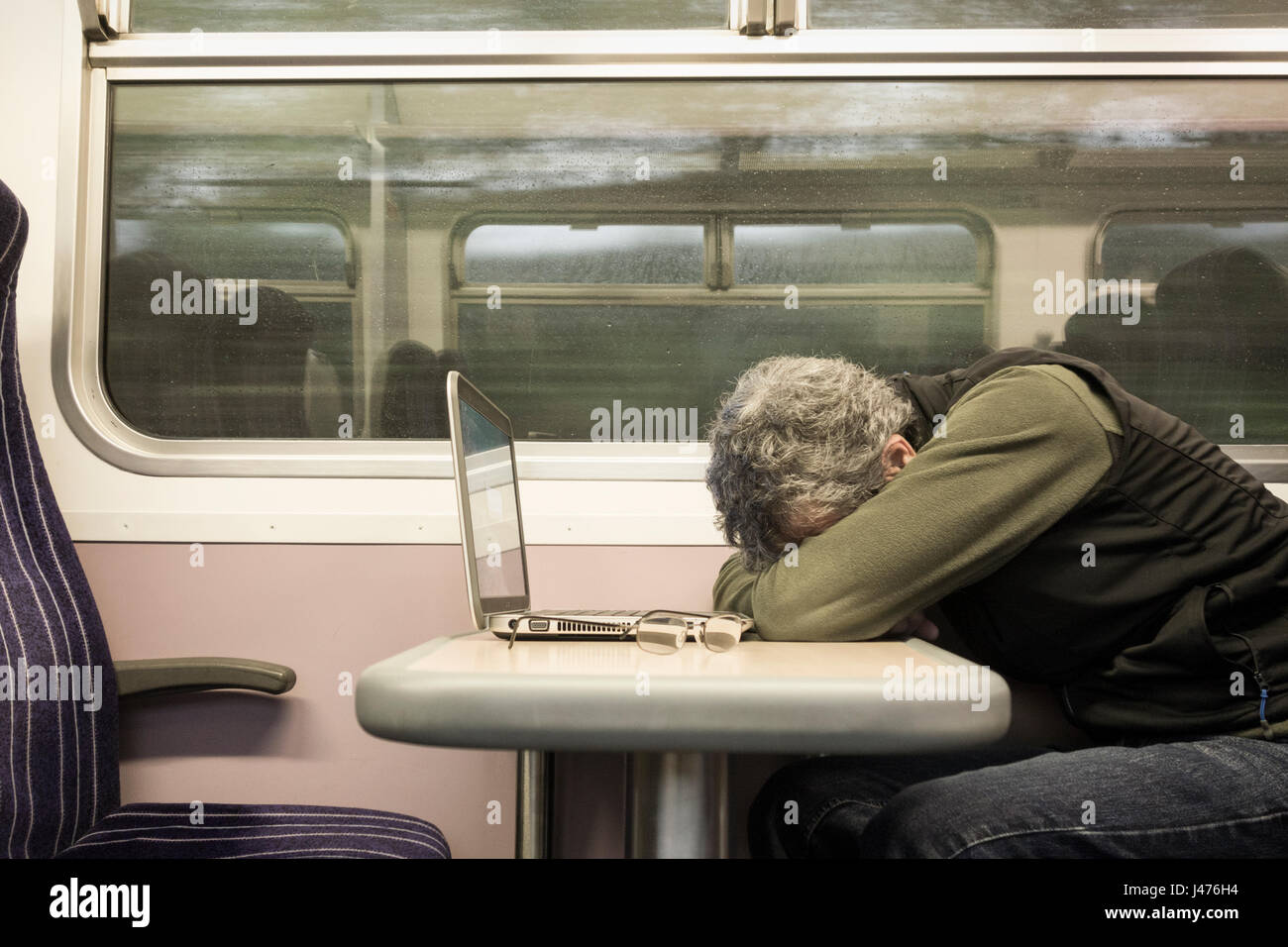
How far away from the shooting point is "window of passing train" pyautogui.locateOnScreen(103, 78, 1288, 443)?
1838 mm

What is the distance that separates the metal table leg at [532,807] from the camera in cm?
167

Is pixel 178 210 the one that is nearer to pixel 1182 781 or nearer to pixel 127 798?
pixel 127 798

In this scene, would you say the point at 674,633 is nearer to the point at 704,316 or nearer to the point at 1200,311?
the point at 704,316

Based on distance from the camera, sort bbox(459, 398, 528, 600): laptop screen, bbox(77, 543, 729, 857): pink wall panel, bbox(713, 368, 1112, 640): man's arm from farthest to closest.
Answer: bbox(77, 543, 729, 857): pink wall panel < bbox(459, 398, 528, 600): laptop screen < bbox(713, 368, 1112, 640): man's arm

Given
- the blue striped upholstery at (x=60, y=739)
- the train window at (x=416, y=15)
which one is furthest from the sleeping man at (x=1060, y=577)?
the train window at (x=416, y=15)

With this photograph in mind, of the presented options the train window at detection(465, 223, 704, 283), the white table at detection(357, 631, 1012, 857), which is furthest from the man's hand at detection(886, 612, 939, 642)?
the train window at detection(465, 223, 704, 283)

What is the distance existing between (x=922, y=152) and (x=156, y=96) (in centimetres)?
153

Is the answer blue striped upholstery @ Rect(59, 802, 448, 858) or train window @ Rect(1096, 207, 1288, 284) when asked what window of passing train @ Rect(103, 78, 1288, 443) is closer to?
train window @ Rect(1096, 207, 1288, 284)

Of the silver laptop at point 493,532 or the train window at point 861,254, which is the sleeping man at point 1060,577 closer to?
the silver laptop at point 493,532

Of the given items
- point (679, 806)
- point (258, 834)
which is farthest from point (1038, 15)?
point (258, 834)

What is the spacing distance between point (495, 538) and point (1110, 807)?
861mm

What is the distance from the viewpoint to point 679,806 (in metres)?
1.17

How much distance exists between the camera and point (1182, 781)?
1074 millimetres

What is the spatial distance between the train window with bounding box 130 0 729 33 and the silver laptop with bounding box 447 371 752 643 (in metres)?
0.84
